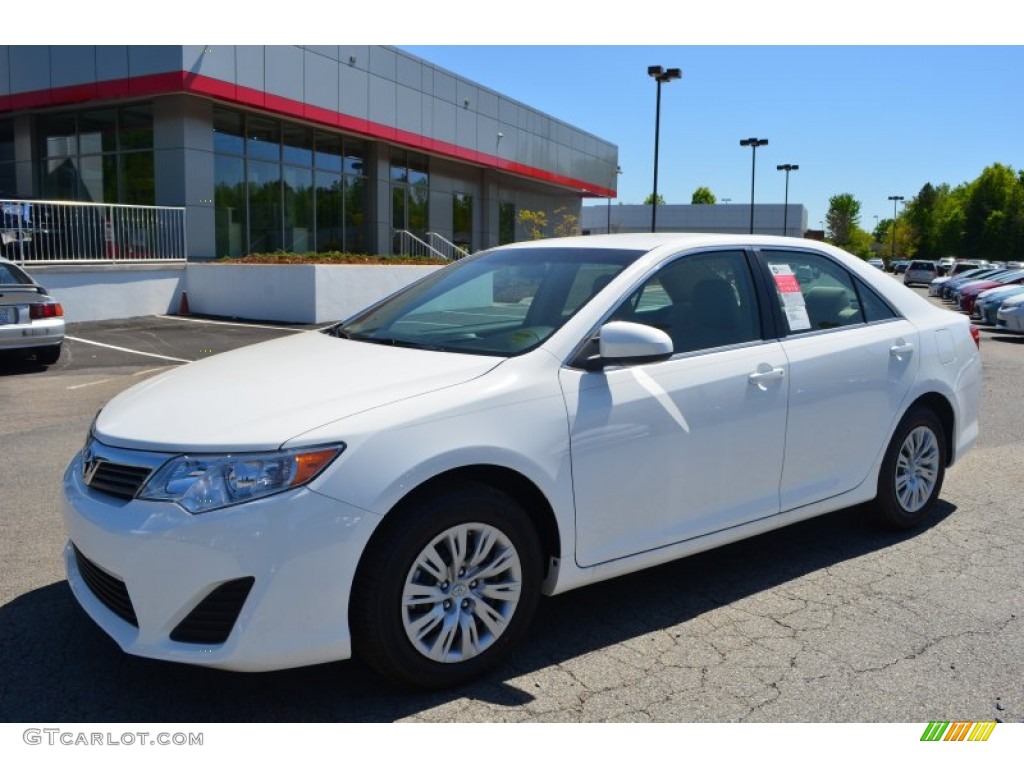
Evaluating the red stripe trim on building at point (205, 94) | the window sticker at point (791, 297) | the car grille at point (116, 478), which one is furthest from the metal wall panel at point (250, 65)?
the car grille at point (116, 478)

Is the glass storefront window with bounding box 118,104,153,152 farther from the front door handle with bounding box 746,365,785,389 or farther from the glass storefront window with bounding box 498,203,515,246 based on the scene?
the front door handle with bounding box 746,365,785,389

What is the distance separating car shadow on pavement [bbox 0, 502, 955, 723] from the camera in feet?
10.4

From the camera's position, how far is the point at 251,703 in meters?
3.23

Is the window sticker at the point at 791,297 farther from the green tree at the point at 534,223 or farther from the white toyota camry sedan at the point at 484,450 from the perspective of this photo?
the green tree at the point at 534,223

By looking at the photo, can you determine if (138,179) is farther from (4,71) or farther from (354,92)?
(354,92)

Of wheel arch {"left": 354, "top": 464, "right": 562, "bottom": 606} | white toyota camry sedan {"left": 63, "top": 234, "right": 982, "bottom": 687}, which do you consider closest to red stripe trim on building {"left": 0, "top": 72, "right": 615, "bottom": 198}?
white toyota camry sedan {"left": 63, "top": 234, "right": 982, "bottom": 687}

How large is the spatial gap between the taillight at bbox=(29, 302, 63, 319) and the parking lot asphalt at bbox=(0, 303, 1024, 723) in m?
6.41

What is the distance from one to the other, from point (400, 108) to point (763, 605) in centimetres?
2454

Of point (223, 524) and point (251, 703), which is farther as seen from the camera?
point (251, 703)

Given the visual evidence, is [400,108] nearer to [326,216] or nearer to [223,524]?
[326,216]

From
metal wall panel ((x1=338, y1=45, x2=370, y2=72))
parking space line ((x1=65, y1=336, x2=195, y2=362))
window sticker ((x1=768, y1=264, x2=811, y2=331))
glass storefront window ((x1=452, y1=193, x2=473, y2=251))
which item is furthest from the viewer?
glass storefront window ((x1=452, y1=193, x2=473, y2=251))

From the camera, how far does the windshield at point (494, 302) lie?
3.91m

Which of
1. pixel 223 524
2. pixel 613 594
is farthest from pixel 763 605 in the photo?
pixel 223 524

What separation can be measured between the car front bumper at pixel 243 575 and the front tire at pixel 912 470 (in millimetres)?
3216
